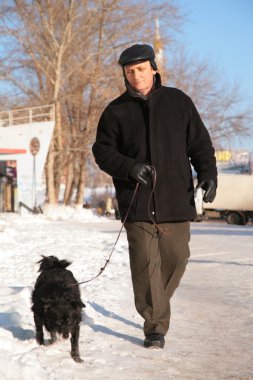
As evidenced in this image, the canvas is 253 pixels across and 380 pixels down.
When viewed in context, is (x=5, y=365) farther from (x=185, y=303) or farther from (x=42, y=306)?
(x=185, y=303)

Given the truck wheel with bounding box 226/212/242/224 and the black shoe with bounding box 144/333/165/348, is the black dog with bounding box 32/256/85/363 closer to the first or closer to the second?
the black shoe with bounding box 144/333/165/348

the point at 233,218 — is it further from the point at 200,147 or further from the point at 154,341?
the point at 154,341

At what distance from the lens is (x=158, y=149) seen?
5324 mm

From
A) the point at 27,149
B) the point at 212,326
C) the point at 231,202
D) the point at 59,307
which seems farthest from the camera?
the point at 231,202

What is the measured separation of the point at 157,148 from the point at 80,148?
33106 millimetres

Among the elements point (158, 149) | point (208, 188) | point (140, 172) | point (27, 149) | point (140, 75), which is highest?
point (27, 149)

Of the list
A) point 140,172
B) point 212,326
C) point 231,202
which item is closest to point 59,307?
point 140,172

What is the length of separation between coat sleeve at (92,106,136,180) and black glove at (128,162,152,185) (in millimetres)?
80

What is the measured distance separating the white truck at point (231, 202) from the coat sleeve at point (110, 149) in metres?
34.4

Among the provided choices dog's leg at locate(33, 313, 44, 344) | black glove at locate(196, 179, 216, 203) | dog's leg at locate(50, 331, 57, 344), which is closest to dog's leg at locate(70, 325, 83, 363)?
dog's leg at locate(50, 331, 57, 344)

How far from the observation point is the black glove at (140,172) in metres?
5.13

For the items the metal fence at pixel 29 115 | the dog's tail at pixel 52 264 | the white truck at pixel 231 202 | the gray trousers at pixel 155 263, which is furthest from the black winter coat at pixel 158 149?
the white truck at pixel 231 202

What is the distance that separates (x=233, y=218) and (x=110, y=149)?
119ft

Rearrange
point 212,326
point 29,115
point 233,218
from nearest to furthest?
point 212,326 → point 29,115 → point 233,218
